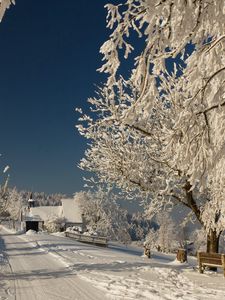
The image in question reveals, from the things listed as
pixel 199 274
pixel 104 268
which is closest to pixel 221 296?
pixel 199 274

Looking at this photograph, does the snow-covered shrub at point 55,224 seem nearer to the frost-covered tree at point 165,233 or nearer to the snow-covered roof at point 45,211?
the snow-covered roof at point 45,211

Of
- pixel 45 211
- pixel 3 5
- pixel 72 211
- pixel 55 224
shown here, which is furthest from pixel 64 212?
pixel 3 5

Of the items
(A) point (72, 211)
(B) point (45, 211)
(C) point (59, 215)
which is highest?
(B) point (45, 211)

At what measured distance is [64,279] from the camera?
1195 cm

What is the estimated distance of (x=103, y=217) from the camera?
254 ft

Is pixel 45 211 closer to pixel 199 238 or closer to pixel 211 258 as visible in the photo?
pixel 199 238

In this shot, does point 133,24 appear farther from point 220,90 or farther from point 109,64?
point 220,90

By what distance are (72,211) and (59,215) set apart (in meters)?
3.94

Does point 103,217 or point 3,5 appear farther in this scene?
point 103,217

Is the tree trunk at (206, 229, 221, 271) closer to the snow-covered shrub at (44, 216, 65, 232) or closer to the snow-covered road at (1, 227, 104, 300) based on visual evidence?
the snow-covered road at (1, 227, 104, 300)

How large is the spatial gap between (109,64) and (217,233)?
41.0 feet

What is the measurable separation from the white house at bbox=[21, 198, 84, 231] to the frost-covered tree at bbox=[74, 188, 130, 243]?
62.7 inches

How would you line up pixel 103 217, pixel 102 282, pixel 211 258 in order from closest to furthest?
pixel 102 282
pixel 211 258
pixel 103 217

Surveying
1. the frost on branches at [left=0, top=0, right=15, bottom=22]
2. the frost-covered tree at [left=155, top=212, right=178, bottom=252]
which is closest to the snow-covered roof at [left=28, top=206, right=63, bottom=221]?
the frost-covered tree at [left=155, top=212, right=178, bottom=252]
